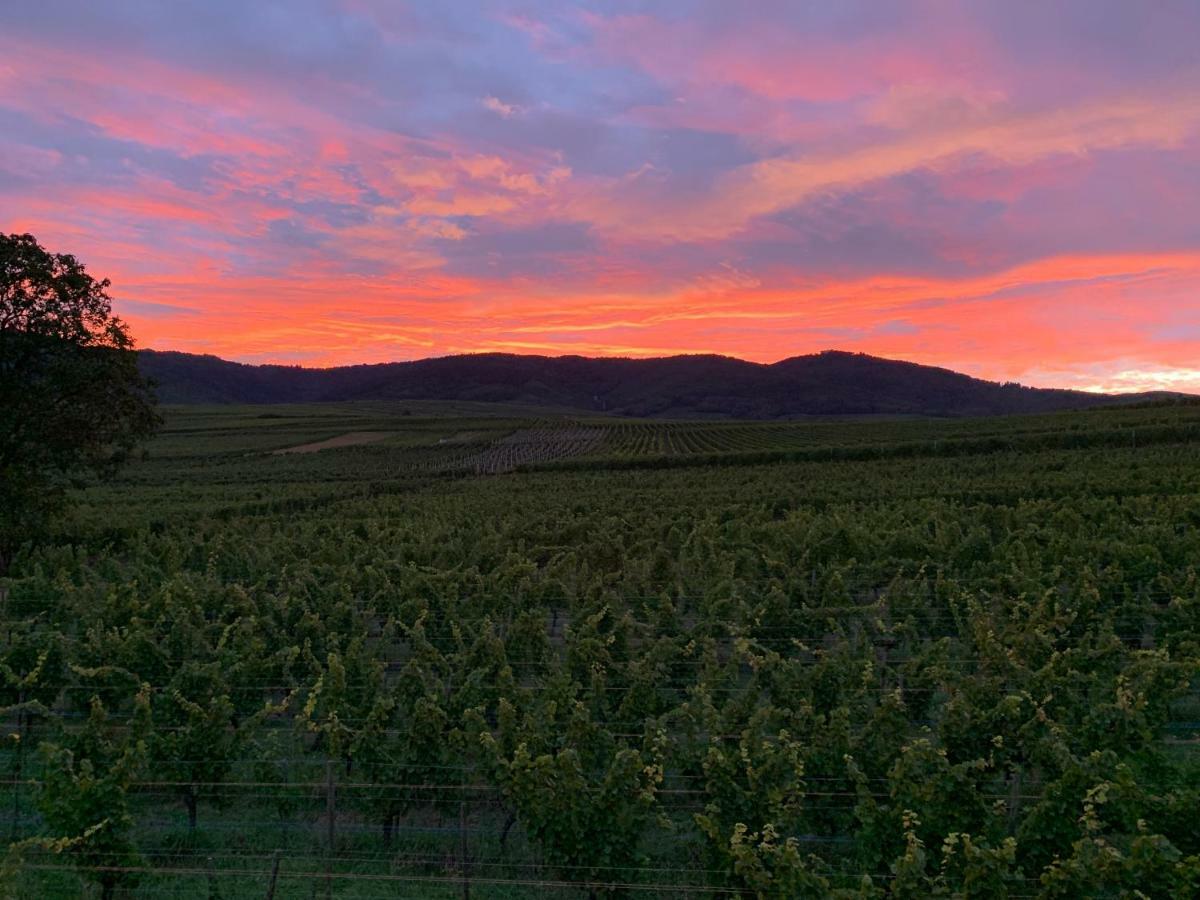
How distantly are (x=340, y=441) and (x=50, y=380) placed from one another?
236ft

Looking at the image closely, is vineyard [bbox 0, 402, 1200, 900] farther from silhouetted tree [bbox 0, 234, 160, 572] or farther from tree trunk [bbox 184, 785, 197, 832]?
silhouetted tree [bbox 0, 234, 160, 572]

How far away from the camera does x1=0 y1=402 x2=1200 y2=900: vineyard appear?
24.3ft

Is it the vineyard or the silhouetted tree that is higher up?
the silhouetted tree

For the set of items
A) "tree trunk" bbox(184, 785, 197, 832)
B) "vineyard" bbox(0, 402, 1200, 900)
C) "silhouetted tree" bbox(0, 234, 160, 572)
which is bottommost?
"tree trunk" bbox(184, 785, 197, 832)

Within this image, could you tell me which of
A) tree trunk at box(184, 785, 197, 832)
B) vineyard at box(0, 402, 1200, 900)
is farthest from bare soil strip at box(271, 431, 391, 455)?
tree trunk at box(184, 785, 197, 832)

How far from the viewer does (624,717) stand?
34.9 ft

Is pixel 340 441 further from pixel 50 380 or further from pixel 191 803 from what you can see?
pixel 191 803

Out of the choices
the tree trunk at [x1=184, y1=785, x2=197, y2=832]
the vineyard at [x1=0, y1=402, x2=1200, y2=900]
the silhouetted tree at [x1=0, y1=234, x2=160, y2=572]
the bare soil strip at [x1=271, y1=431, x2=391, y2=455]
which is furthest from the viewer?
the bare soil strip at [x1=271, y1=431, x2=391, y2=455]

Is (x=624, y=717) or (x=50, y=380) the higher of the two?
(x=50, y=380)

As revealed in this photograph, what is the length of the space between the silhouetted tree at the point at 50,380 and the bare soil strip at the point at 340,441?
5691 centimetres

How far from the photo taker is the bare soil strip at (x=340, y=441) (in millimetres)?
82850

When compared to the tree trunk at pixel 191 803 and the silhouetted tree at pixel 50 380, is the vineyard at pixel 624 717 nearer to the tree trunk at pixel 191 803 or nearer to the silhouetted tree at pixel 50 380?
the tree trunk at pixel 191 803

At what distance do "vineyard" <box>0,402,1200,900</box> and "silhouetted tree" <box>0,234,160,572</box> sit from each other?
228 centimetres

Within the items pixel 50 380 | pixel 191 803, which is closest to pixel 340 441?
pixel 50 380
